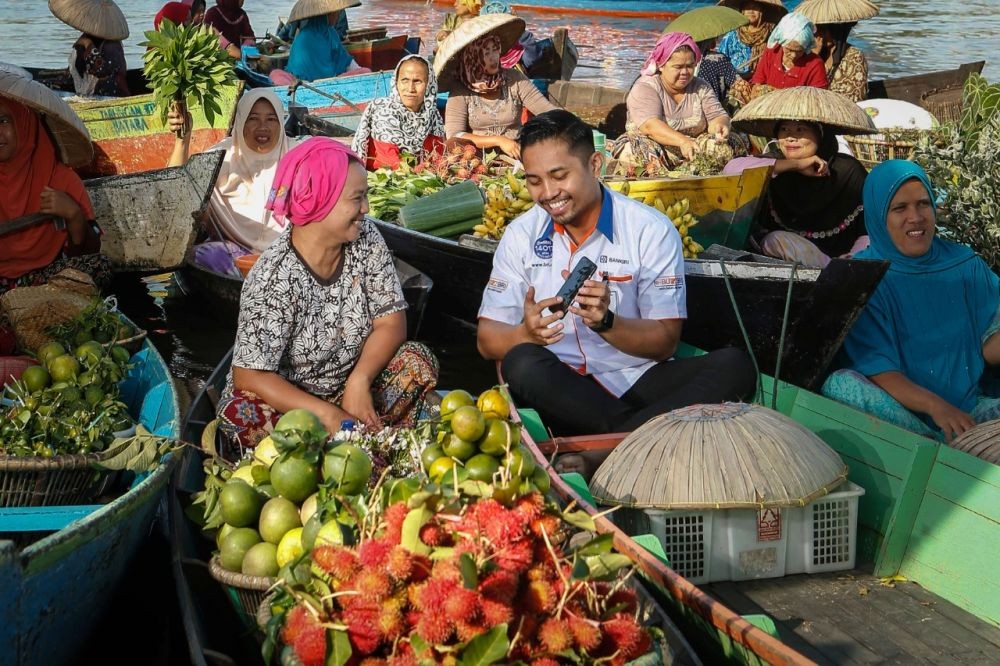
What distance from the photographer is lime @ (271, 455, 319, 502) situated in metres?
2.50

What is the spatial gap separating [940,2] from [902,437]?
3055 centimetres

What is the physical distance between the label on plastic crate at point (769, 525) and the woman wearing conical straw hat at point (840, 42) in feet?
20.1

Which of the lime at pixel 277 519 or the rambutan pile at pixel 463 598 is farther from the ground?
the rambutan pile at pixel 463 598

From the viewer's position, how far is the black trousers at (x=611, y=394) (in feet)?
11.2

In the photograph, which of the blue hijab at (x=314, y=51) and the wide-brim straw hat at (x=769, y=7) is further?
the blue hijab at (x=314, y=51)

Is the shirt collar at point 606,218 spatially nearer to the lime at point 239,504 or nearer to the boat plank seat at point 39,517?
the lime at point 239,504

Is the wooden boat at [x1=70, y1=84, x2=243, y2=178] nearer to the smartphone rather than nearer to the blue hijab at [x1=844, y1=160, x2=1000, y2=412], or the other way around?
the smartphone

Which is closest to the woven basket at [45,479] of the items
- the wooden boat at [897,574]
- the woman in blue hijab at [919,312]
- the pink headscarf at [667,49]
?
the wooden boat at [897,574]

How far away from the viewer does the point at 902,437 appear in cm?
298

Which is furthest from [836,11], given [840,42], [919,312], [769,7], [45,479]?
[45,479]

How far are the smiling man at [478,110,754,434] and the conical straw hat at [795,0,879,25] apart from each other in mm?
5470

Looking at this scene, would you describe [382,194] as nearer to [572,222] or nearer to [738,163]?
[738,163]

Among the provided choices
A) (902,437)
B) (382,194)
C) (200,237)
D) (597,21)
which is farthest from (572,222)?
(597,21)

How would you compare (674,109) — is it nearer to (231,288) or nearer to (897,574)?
(231,288)
